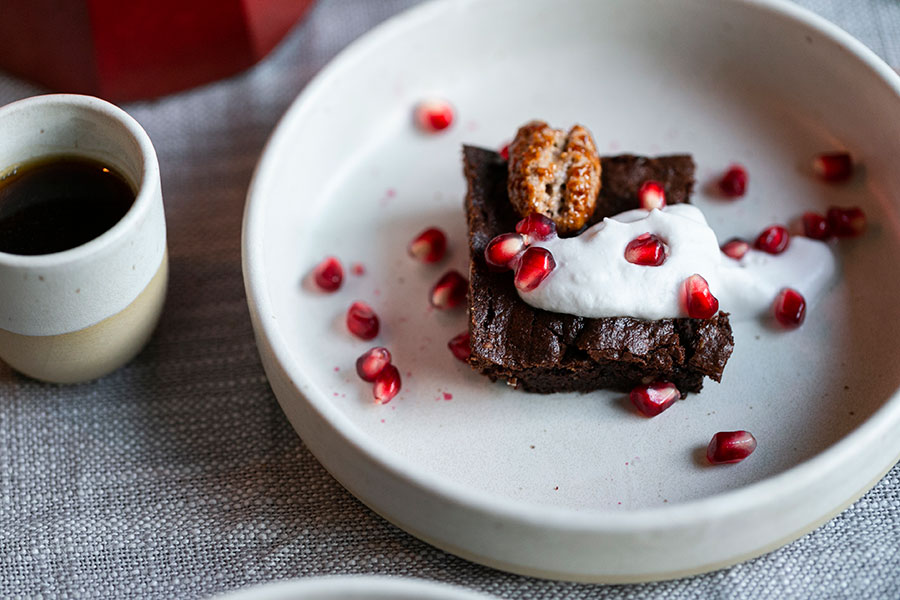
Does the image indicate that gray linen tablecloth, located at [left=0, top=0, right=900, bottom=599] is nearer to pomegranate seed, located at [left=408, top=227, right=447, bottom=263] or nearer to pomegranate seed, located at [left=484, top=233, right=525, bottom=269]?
pomegranate seed, located at [left=408, top=227, right=447, bottom=263]

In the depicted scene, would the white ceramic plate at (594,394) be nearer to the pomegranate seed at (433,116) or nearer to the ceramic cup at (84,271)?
the pomegranate seed at (433,116)

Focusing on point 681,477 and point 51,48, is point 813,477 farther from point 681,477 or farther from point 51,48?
point 51,48

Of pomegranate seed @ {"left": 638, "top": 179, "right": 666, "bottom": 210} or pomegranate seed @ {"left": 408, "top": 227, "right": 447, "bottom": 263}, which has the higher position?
pomegranate seed @ {"left": 638, "top": 179, "right": 666, "bottom": 210}

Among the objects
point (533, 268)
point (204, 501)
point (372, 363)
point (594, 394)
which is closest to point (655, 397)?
point (594, 394)

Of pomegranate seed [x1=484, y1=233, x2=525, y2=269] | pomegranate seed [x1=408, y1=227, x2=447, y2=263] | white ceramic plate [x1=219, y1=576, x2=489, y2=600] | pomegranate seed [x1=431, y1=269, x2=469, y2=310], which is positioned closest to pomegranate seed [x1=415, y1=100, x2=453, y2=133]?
pomegranate seed [x1=408, y1=227, x2=447, y2=263]

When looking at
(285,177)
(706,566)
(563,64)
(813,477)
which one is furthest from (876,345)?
(285,177)

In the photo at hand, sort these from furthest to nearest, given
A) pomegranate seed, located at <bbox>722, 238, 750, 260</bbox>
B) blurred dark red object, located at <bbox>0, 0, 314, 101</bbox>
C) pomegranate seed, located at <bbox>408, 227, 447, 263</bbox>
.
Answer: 1. blurred dark red object, located at <bbox>0, 0, 314, 101</bbox>
2. pomegranate seed, located at <bbox>408, 227, 447, 263</bbox>
3. pomegranate seed, located at <bbox>722, 238, 750, 260</bbox>

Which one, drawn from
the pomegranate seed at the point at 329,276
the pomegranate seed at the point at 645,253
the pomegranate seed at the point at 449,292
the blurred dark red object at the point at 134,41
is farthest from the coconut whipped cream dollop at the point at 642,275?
the blurred dark red object at the point at 134,41
